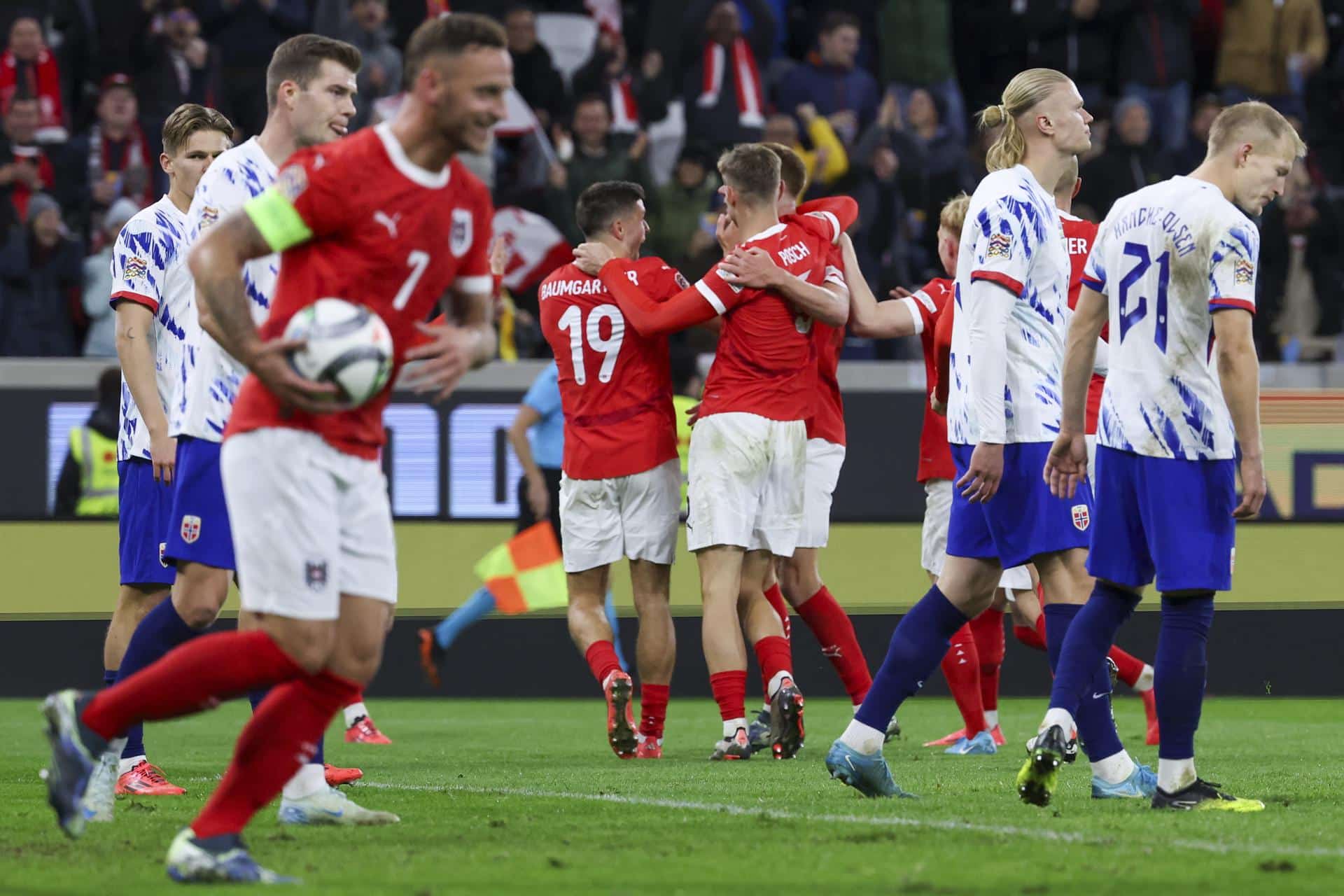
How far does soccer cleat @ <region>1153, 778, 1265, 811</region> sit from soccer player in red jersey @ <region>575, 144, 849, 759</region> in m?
2.69

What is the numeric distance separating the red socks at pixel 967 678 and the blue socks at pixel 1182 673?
3118mm

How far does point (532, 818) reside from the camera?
6.15 meters

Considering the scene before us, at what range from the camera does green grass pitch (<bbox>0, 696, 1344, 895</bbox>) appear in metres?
4.71

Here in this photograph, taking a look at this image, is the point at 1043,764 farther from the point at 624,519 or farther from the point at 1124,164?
the point at 1124,164

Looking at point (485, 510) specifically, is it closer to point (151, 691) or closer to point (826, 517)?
point (826, 517)

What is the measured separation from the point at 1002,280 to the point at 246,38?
438 inches

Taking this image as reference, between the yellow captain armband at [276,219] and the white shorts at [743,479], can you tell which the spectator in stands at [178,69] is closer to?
the white shorts at [743,479]

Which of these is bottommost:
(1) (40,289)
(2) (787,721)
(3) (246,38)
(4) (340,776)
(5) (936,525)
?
(4) (340,776)

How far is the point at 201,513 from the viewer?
642cm

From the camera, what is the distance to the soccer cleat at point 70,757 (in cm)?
481

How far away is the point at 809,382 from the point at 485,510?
16.6 ft

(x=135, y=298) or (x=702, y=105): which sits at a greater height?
(x=702, y=105)

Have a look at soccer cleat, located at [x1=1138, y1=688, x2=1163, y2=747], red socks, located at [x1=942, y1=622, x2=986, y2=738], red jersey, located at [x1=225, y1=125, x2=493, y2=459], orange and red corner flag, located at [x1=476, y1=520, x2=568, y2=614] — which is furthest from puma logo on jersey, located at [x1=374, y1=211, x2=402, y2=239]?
orange and red corner flag, located at [x1=476, y1=520, x2=568, y2=614]

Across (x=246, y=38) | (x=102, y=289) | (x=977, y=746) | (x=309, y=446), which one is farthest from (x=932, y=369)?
(x=246, y=38)
